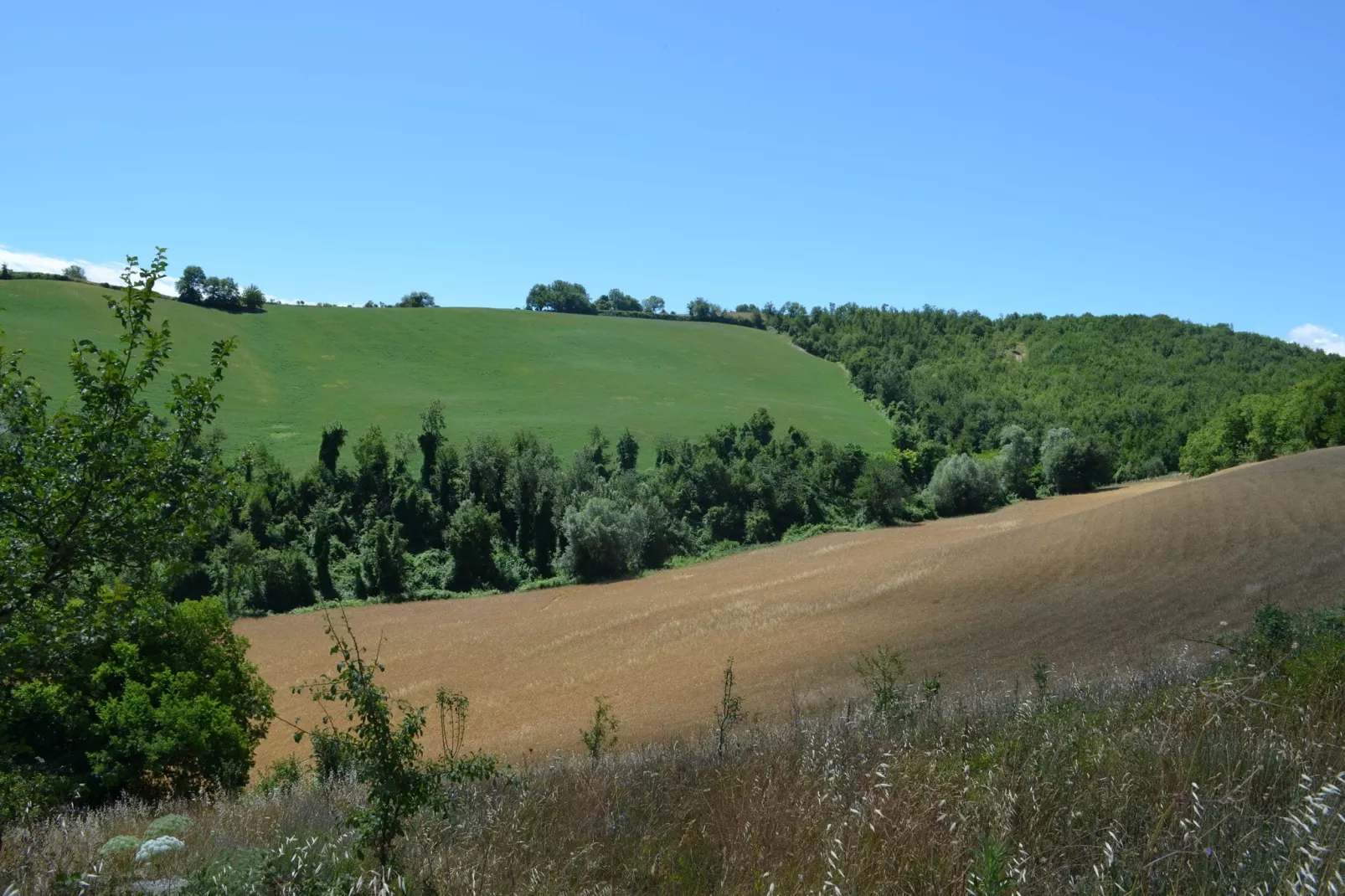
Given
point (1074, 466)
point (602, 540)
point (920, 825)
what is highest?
point (920, 825)

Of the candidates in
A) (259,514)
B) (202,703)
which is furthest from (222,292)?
(202,703)

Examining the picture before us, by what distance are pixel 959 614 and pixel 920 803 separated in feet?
90.1

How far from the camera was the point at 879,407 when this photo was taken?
350ft

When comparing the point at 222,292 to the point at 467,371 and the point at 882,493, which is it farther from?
the point at 882,493

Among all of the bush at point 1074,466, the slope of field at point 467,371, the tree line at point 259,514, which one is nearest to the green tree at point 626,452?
the tree line at point 259,514

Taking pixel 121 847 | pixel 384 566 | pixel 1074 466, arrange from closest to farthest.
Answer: pixel 121 847
pixel 384 566
pixel 1074 466

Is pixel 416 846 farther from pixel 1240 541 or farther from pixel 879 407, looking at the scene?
pixel 879 407

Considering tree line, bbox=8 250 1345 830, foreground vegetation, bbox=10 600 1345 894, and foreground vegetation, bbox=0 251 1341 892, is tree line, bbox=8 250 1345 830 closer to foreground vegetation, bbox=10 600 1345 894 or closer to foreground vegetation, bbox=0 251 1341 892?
foreground vegetation, bbox=0 251 1341 892

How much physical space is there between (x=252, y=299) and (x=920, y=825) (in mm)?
108340

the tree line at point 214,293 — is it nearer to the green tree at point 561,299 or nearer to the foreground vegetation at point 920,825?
the green tree at point 561,299

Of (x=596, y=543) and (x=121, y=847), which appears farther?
(x=596, y=543)

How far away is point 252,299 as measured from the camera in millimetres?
98688

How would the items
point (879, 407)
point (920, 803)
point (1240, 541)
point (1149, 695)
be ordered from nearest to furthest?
point (920, 803), point (1149, 695), point (1240, 541), point (879, 407)

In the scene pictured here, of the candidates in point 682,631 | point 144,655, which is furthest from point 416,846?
point 682,631
